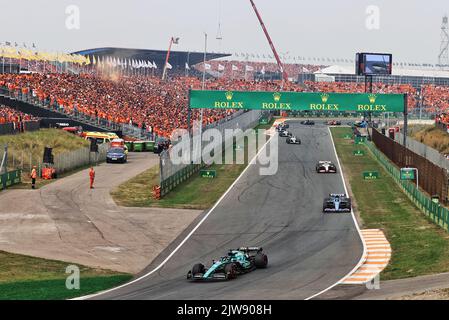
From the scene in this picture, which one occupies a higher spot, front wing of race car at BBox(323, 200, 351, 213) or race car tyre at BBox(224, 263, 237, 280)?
race car tyre at BBox(224, 263, 237, 280)

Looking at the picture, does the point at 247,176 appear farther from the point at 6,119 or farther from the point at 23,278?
the point at 23,278

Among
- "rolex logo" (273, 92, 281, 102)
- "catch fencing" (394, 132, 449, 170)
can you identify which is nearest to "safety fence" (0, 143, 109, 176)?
"rolex logo" (273, 92, 281, 102)

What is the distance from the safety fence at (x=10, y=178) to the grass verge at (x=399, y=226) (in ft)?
72.5

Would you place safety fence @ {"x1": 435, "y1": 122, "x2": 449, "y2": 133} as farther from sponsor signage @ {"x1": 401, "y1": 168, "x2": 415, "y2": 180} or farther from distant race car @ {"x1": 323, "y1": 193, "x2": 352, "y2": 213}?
distant race car @ {"x1": 323, "y1": 193, "x2": 352, "y2": 213}

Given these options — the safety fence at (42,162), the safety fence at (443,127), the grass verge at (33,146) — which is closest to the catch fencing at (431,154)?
the safety fence at (443,127)

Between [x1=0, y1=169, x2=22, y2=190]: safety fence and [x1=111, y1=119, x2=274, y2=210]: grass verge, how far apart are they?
6566 millimetres

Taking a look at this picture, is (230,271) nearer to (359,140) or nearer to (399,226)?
(399,226)

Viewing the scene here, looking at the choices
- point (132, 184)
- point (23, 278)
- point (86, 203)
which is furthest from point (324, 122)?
point (23, 278)

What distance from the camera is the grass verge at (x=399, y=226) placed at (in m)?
35.5

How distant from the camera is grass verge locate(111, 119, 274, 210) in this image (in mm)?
55188

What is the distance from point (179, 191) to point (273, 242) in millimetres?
19499

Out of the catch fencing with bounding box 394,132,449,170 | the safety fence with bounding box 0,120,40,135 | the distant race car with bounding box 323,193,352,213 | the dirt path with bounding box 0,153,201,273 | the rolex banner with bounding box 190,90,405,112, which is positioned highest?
the rolex banner with bounding box 190,90,405,112

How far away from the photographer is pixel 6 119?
7506 cm

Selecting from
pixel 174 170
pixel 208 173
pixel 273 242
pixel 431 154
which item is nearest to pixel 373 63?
pixel 431 154
